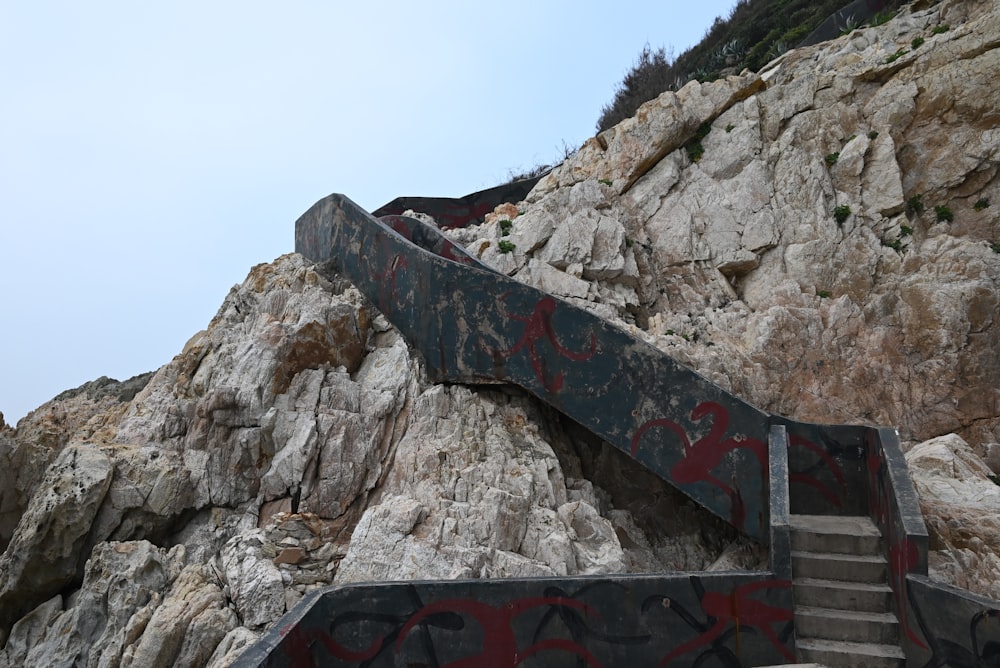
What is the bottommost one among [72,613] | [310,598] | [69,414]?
[72,613]

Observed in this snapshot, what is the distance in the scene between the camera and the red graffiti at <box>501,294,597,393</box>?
8.33m

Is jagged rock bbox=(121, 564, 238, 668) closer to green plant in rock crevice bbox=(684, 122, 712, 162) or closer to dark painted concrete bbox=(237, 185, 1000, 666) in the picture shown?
dark painted concrete bbox=(237, 185, 1000, 666)

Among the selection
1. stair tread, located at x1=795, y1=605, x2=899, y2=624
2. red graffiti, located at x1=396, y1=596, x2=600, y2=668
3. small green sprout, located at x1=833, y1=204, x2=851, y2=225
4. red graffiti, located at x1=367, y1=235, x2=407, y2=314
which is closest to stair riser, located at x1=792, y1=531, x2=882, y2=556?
stair tread, located at x1=795, y1=605, x2=899, y2=624

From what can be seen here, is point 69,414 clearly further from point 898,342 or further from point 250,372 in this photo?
point 898,342

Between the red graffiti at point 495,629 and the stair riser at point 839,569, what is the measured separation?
2470mm

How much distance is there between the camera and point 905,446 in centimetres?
943

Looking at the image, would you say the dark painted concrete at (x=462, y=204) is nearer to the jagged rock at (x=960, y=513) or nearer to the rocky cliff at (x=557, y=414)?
the rocky cliff at (x=557, y=414)

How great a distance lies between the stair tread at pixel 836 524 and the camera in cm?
680

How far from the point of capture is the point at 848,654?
18.8 feet

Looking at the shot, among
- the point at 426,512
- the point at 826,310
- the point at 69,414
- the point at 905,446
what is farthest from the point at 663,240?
the point at 69,414

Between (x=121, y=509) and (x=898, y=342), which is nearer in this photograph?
(x=121, y=509)

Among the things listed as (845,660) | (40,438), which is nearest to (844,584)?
(845,660)

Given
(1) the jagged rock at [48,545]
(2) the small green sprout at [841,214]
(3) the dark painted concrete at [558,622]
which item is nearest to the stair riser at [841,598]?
(3) the dark painted concrete at [558,622]

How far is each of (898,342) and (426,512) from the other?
7.74 meters
